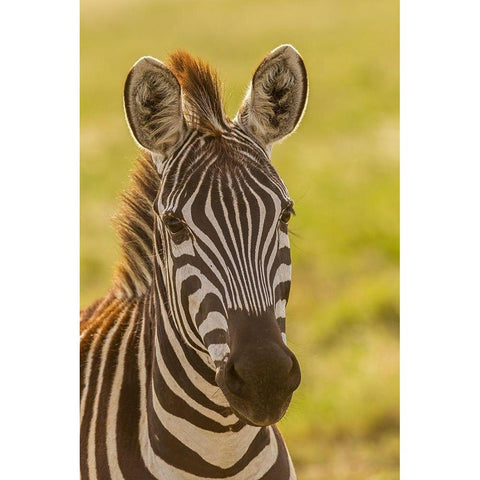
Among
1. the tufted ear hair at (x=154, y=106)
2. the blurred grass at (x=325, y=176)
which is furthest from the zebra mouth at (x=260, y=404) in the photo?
the blurred grass at (x=325, y=176)

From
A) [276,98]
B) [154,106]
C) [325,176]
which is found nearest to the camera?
[154,106]

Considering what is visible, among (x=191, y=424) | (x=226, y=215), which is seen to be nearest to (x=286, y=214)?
(x=226, y=215)

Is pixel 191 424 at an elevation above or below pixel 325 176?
below

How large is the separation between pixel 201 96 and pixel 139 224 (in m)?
0.64

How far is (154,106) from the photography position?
11.0 ft

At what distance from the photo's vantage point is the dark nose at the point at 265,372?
9.30ft

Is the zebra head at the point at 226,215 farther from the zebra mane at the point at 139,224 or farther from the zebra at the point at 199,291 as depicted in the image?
the zebra mane at the point at 139,224

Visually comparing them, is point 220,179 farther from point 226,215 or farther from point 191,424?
point 191,424

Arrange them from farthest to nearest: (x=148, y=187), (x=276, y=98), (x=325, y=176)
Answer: (x=325, y=176) < (x=148, y=187) < (x=276, y=98)

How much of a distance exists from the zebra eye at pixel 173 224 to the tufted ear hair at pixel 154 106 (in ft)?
1.05

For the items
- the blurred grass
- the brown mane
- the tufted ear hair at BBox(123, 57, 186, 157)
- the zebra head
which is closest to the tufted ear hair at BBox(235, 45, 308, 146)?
the zebra head

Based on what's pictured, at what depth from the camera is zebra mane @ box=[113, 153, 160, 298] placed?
3682 mm
